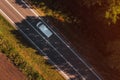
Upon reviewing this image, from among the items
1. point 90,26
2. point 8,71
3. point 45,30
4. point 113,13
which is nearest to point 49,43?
point 45,30

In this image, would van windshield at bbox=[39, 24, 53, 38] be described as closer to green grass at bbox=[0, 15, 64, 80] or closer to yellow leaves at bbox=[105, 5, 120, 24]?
green grass at bbox=[0, 15, 64, 80]

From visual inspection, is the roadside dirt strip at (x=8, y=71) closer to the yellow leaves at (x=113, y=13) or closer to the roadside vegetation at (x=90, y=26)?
the roadside vegetation at (x=90, y=26)

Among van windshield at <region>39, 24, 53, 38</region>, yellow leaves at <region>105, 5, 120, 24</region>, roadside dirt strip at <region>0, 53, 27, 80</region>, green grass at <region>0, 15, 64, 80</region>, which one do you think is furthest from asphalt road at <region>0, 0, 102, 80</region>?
yellow leaves at <region>105, 5, 120, 24</region>

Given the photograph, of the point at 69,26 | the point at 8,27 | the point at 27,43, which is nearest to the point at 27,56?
the point at 27,43

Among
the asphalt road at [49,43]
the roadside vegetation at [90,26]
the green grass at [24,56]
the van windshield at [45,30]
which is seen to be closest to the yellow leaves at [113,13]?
the roadside vegetation at [90,26]

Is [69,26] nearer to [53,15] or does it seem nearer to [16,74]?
[53,15]

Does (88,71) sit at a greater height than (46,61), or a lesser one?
lesser

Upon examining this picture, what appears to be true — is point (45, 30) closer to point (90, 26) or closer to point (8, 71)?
point (90, 26)
